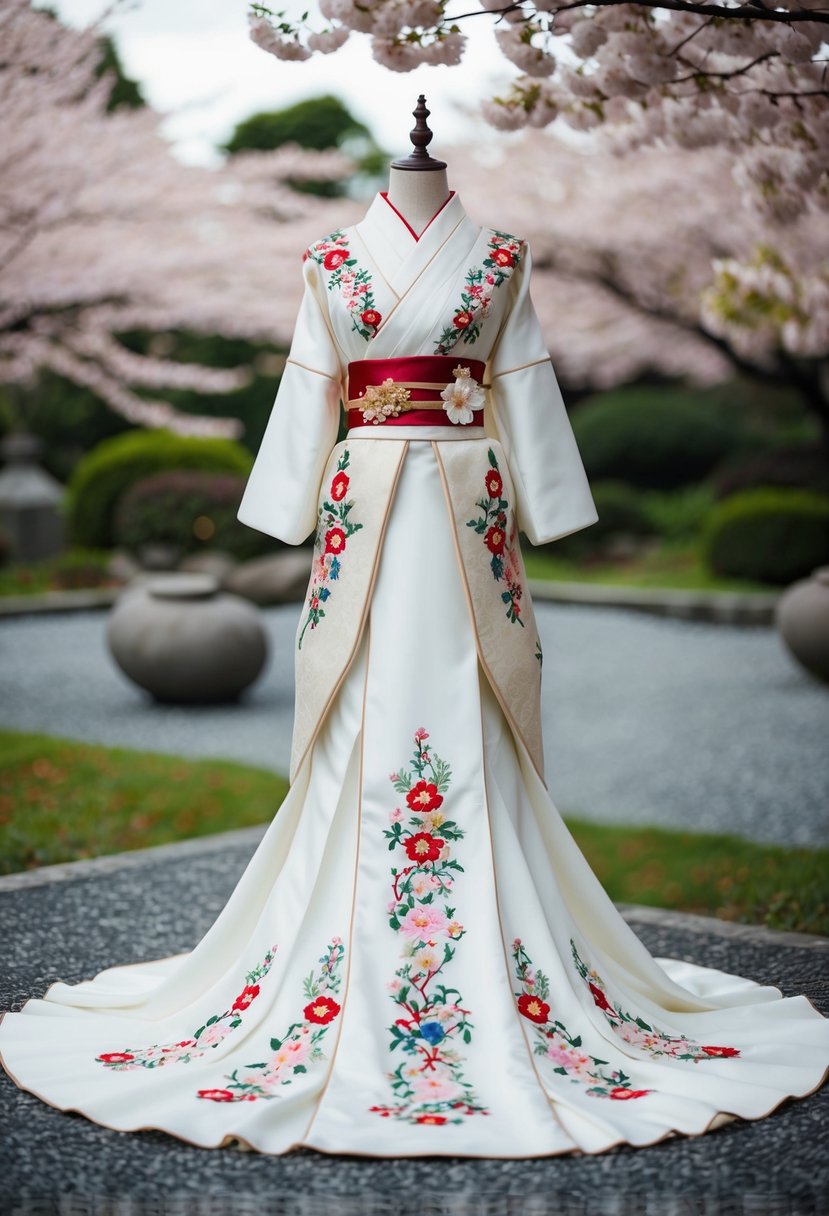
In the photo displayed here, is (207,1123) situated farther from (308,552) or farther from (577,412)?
(577,412)

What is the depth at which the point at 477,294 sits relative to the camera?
2.98 m

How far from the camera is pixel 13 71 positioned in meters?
6.48

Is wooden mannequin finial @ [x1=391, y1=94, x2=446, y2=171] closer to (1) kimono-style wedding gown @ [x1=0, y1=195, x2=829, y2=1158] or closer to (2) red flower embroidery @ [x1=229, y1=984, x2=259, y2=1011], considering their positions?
(1) kimono-style wedding gown @ [x1=0, y1=195, x2=829, y2=1158]

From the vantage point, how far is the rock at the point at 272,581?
11320 millimetres

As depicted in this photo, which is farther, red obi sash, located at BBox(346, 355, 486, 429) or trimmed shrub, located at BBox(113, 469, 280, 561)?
trimmed shrub, located at BBox(113, 469, 280, 561)

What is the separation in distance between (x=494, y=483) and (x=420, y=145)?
0.76 m

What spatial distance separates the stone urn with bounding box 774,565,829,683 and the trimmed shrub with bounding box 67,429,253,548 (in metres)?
6.52

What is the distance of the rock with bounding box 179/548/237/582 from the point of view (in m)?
11.8

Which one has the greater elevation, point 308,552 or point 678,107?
point 678,107

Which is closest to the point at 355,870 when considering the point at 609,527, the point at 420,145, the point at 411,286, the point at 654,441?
the point at 411,286

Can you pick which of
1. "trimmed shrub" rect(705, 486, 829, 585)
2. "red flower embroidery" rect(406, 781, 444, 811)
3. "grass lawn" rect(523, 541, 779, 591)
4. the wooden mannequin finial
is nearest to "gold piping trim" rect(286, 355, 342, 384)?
the wooden mannequin finial

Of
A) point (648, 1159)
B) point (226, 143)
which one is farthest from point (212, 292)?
point (648, 1159)

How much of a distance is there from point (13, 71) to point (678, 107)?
11.7 feet

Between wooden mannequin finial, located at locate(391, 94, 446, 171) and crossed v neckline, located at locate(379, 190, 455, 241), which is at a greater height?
Result: wooden mannequin finial, located at locate(391, 94, 446, 171)
